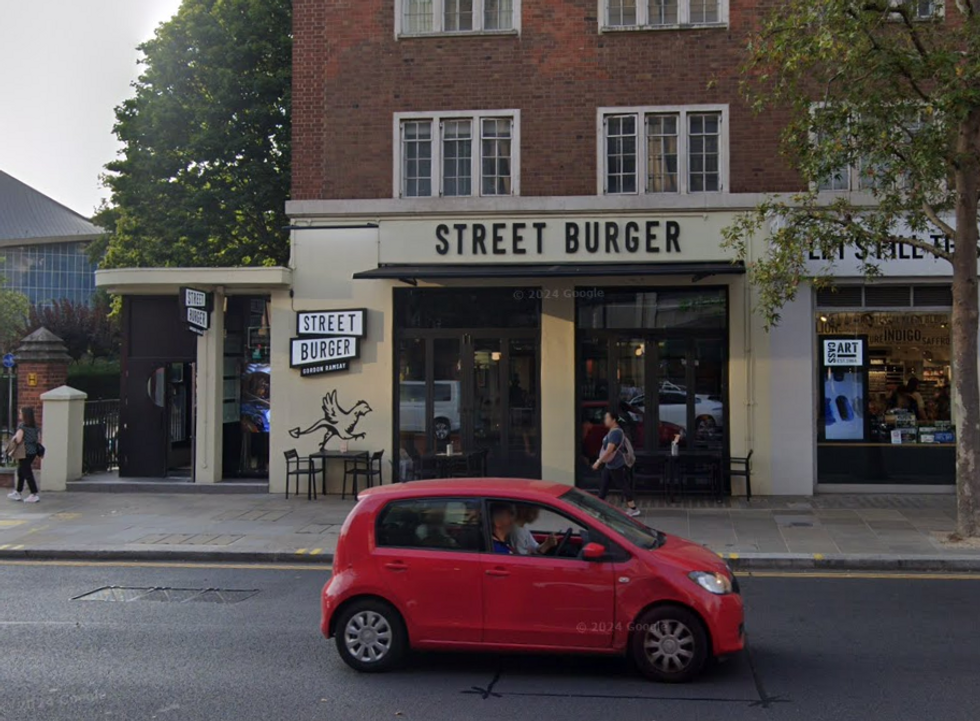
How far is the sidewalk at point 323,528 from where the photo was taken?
10867 mm

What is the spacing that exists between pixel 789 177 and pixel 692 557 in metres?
10.1

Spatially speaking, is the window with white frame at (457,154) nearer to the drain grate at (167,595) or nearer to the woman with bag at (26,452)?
the woman with bag at (26,452)

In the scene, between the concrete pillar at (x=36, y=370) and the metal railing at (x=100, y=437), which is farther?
the concrete pillar at (x=36, y=370)

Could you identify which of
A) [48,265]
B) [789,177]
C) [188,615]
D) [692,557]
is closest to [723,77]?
[789,177]

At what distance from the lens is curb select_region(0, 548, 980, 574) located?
10383mm

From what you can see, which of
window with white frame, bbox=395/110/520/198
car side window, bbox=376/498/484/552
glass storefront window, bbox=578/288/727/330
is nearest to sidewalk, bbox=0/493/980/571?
glass storefront window, bbox=578/288/727/330

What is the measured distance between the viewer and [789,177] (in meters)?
15.2

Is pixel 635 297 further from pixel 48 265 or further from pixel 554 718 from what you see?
pixel 48 265

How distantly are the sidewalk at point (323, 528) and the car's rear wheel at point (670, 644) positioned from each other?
14.7ft

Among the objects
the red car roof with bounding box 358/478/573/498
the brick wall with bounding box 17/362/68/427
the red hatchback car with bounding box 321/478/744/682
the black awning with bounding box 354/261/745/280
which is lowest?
the red hatchback car with bounding box 321/478/744/682

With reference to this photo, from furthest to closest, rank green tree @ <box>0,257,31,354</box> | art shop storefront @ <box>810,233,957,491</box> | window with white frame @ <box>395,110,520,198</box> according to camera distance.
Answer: green tree @ <box>0,257,31,354</box> → window with white frame @ <box>395,110,520,198</box> → art shop storefront @ <box>810,233,957,491</box>

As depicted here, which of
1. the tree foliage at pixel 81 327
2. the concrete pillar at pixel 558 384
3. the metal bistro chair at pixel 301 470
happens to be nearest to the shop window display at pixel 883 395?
the concrete pillar at pixel 558 384

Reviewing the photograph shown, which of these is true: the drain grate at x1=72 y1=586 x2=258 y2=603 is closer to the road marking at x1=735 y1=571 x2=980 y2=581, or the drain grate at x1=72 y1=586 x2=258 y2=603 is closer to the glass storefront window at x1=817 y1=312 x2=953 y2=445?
the road marking at x1=735 y1=571 x2=980 y2=581

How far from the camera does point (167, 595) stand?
9500 millimetres
